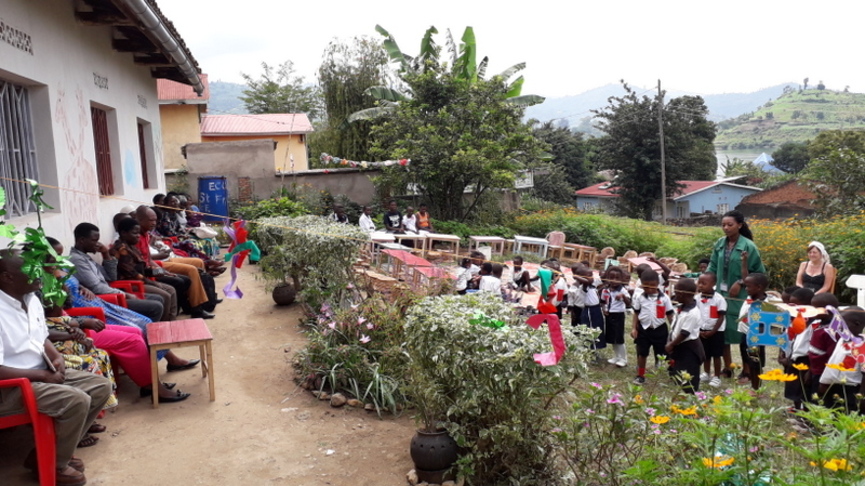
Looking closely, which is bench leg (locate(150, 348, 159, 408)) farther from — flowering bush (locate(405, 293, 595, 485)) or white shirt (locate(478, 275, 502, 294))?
white shirt (locate(478, 275, 502, 294))

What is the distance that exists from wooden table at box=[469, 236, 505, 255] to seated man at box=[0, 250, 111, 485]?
12.8m

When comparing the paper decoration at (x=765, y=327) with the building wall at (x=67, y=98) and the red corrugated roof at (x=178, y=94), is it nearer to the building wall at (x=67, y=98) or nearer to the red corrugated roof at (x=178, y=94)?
the building wall at (x=67, y=98)

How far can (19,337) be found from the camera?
380 centimetres

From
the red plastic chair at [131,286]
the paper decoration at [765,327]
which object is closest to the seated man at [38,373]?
the red plastic chair at [131,286]

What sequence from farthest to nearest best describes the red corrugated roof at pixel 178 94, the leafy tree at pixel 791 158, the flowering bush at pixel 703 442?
1. the leafy tree at pixel 791 158
2. the red corrugated roof at pixel 178 94
3. the flowering bush at pixel 703 442

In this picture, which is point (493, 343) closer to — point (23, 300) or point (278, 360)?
point (23, 300)

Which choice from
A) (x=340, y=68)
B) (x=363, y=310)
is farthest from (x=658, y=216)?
(x=363, y=310)

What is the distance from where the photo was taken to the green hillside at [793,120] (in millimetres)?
115438

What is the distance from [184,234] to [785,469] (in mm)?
9191

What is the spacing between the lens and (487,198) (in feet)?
67.5

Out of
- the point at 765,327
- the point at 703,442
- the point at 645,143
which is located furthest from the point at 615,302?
the point at 645,143

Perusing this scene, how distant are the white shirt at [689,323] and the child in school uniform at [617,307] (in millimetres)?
1257

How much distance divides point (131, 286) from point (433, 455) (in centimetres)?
400

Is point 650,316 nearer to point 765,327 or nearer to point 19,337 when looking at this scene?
point 765,327
